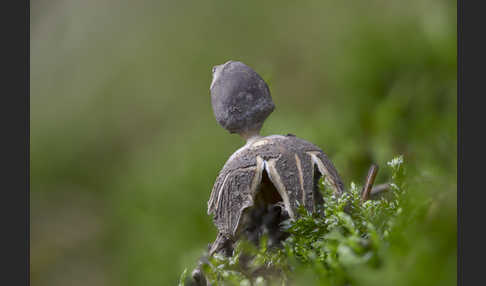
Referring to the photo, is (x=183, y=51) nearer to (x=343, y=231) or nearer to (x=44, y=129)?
(x=44, y=129)

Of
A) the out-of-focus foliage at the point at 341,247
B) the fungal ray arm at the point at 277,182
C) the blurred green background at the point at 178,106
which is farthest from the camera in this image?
the blurred green background at the point at 178,106

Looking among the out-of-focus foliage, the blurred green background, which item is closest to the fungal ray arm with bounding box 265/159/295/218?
the out-of-focus foliage

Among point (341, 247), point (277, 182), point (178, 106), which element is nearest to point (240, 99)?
point (277, 182)

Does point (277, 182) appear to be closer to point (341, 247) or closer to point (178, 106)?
point (341, 247)

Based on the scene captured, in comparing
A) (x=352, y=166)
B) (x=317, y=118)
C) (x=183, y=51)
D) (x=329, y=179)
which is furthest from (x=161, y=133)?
(x=329, y=179)

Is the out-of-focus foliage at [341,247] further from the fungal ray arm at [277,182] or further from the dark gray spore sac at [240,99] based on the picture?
the dark gray spore sac at [240,99]

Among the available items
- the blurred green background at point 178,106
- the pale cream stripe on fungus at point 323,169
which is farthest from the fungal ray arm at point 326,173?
the blurred green background at point 178,106
